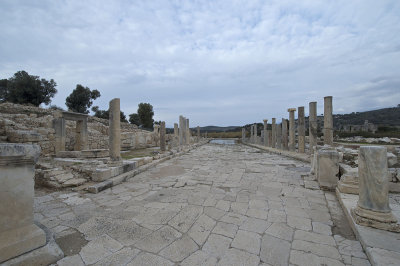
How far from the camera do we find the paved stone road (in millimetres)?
2316

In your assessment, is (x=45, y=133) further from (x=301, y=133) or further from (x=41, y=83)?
(x=41, y=83)

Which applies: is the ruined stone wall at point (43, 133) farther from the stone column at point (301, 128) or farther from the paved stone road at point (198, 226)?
the stone column at point (301, 128)

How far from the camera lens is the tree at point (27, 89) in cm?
2560

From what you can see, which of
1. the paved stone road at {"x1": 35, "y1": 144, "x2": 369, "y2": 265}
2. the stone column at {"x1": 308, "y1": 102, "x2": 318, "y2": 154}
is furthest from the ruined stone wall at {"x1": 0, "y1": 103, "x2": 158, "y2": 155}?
the stone column at {"x1": 308, "y1": 102, "x2": 318, "y2": 154}

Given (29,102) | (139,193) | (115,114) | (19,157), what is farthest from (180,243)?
(29,102)

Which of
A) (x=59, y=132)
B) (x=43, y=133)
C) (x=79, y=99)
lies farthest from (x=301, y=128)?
(x=79, y=99)

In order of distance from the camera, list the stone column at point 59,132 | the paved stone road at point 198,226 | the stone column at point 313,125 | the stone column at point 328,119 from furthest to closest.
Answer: the stone column at point 313,125
the stone column at point 59,132
the stone column at point 328,119
the paved stone road at point 198,226

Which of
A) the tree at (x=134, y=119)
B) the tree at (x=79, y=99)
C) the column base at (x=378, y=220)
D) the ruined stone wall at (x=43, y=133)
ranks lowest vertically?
the column base at (x=378, y=220)

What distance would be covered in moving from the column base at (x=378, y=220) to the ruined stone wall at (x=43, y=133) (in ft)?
30.4

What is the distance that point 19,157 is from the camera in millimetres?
2080

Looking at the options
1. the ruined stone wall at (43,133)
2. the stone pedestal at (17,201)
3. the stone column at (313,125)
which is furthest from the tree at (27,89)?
the stone column at (313,125)

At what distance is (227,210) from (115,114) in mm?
5544

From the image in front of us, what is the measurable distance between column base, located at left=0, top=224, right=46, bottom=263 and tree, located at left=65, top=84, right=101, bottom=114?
3688cm

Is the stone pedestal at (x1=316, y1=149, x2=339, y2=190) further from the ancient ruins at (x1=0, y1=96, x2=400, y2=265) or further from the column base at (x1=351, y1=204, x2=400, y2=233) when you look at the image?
the column base at (x1=351, y1=204, x2=400, y2=233)
